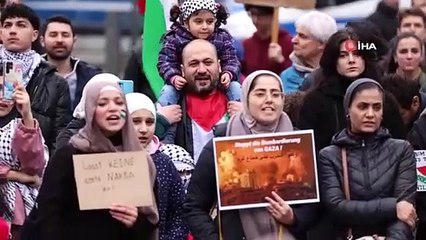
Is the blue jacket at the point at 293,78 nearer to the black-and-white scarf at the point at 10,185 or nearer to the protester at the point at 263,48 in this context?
the protester at the point at 263,48

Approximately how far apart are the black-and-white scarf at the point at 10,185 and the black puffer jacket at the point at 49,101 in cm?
57

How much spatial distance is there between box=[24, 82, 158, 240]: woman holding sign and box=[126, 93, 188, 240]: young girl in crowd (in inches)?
32.7

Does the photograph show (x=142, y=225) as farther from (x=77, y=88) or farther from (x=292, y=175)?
(x=77, y=88)

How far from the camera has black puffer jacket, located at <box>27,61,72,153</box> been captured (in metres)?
13.3

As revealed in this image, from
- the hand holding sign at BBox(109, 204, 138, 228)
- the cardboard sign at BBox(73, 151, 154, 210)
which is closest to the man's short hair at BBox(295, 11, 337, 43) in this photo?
the cardboard sign at BBox(73, 151, 154, 210)

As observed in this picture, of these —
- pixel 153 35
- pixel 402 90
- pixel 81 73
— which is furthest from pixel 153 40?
pixel 402 90

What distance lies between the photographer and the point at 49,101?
13438 mm

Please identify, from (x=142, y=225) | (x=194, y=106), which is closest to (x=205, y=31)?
(x=194, y=106)

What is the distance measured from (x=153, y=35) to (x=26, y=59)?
112 cm

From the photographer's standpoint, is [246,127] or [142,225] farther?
[246,127]

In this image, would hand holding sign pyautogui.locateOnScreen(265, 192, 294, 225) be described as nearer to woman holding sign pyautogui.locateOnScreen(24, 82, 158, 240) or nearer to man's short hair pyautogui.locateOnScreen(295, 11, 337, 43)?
woman holding sign pyautogui.locateOnScreen(24, 82, 158, 240)

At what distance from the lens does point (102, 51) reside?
26203 millimetres

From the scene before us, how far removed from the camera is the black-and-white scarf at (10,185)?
12.6 m

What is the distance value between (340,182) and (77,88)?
11.1ft
